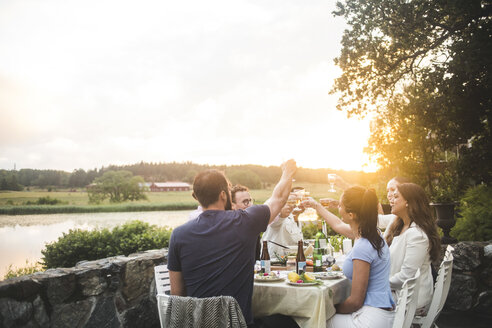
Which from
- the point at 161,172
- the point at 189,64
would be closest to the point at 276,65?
the point at 189,64

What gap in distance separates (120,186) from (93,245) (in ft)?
98.9

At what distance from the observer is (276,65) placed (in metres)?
12.6

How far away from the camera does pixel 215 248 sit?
2.30m

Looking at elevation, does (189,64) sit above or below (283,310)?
above

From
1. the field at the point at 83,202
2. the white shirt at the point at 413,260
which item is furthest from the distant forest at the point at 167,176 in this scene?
the white shirt at the point at 413,260

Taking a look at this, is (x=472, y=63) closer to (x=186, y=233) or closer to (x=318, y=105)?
(x=318, y=105)

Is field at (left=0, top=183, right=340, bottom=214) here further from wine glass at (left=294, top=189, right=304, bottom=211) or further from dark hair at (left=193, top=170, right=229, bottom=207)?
dark hair at (left=193, top=170, right=229, bottom=207)

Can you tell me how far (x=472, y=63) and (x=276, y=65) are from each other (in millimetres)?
6892

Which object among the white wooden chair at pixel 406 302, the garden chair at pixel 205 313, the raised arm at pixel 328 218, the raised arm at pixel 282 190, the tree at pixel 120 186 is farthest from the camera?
the tree at pixel 120 186

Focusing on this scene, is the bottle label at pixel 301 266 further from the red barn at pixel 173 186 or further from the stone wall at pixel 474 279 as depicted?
the red barn at pixel 173 186

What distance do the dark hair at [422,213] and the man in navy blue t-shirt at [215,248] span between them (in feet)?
5.95

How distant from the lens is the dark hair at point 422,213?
3.45 metres

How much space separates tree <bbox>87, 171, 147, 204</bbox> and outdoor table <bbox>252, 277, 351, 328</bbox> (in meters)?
33.1

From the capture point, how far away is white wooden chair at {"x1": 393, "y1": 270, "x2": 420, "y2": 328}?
246 centimetres
